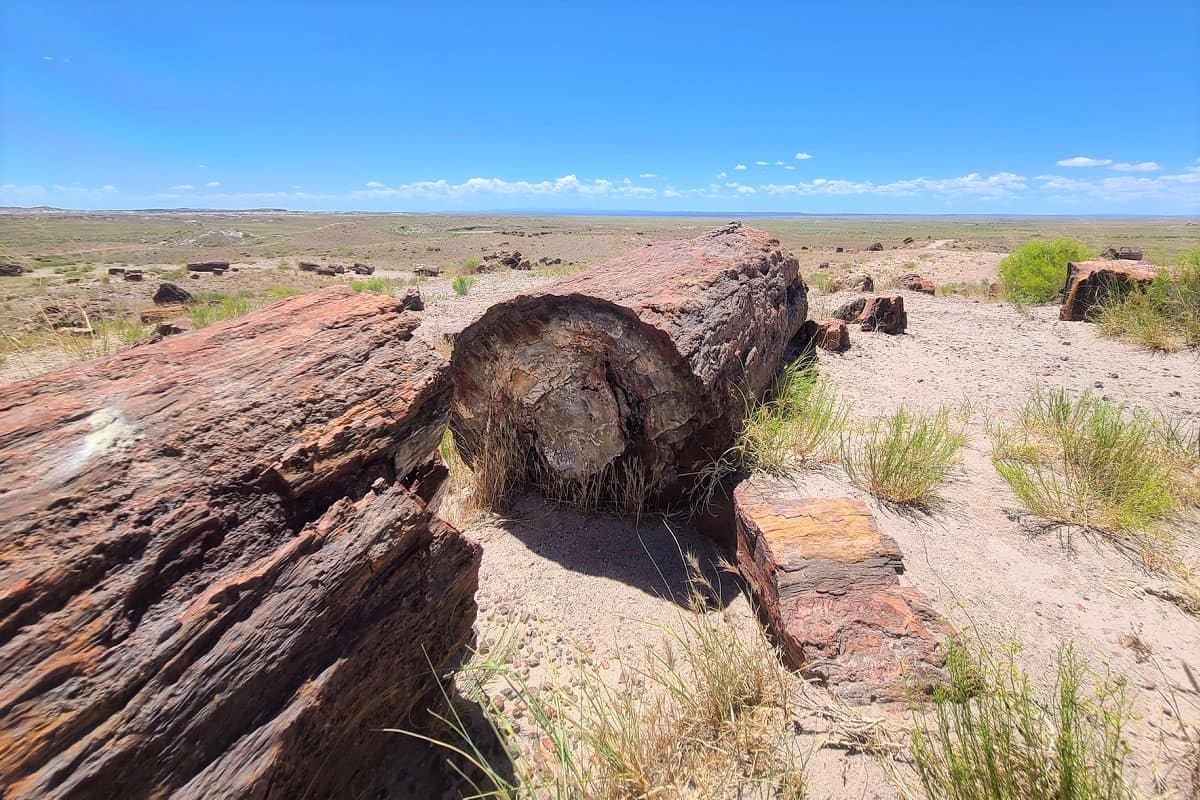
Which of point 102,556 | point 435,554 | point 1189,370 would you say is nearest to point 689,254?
point 435,554

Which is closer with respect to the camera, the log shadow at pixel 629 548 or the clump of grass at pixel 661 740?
the clump of grass at pixel 661 740

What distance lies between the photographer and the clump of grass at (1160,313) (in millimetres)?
5672

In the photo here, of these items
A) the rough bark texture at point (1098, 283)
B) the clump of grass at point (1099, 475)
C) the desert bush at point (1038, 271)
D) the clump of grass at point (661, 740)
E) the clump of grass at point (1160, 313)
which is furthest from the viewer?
the desert bush at point (1038, 271)

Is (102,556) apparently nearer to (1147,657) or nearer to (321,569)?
(321,569)

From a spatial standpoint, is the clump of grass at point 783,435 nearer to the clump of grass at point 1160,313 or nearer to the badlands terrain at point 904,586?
the badlands terrain at point 904,586

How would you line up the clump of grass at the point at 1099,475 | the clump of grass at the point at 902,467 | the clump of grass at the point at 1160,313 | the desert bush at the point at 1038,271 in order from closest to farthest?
the clump of grass at the point at 1099,475, the clump of grass at the point at 902,467, the clump of grass at the point at 1160,313, the desert bush at the point at 1038,271

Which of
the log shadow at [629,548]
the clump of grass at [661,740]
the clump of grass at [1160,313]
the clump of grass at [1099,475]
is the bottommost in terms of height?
the log shadow at [629,548]

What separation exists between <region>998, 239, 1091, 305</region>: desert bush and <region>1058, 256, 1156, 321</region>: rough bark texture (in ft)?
2.95

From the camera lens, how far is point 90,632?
115cm

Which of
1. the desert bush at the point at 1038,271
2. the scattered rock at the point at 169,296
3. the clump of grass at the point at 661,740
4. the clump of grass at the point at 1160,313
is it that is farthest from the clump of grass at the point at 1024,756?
the scattered rock at the point at 169,296

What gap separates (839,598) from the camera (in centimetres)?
215

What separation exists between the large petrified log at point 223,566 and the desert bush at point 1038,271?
9512 millimetres

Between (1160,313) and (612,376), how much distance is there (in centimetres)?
710

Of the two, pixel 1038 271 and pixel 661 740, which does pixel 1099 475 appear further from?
pixel 1038 271
